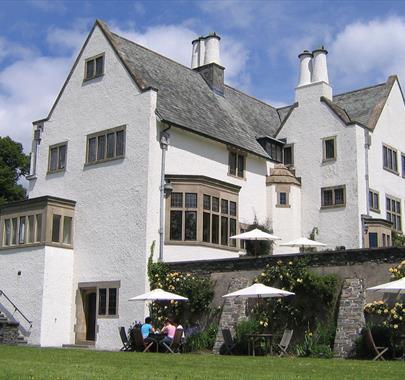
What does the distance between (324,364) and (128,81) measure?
1793cm

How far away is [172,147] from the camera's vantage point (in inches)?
1198

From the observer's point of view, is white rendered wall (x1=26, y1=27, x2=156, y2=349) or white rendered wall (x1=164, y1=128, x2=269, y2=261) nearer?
white rendered wall (x1=26, y1=27, x2=156, y2=349)

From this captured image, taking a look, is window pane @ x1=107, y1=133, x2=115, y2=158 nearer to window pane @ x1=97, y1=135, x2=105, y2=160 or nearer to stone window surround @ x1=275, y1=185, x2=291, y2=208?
window pane @ x1=97, y1=135, x2=105, y2=160

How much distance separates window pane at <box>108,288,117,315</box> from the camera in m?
29.0

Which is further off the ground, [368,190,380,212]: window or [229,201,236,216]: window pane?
[368,190,380,212]: window

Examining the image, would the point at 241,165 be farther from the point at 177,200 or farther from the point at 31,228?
the point at 31,228

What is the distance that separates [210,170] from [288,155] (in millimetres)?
9029

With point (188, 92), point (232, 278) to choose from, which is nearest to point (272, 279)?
point (232, 278)

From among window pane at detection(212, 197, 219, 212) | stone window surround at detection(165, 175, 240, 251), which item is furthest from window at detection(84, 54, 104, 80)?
window pane at detection(212, 197, 219, 212)

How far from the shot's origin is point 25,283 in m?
30.3

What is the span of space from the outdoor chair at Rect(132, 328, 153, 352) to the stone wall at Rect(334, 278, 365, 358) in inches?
264

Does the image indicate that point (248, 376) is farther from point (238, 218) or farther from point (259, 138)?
point (259, 138)

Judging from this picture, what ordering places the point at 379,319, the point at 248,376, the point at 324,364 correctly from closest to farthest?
1. the point at 248,376
2. the point at 324,364
3. the point at 379,319

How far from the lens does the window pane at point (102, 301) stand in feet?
96.2
